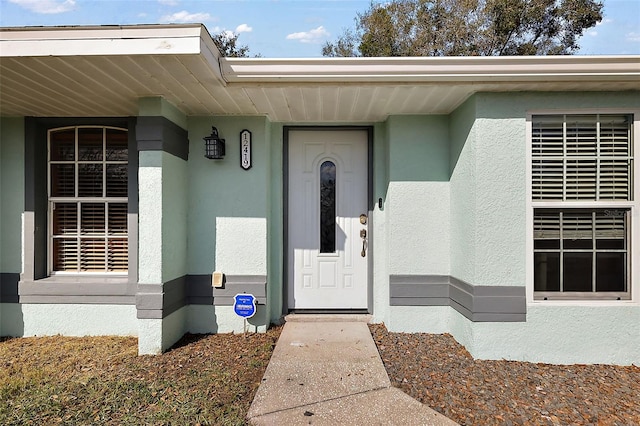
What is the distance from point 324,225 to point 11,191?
11.8 ft

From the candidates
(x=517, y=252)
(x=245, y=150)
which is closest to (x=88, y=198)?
(x=245, y=150)

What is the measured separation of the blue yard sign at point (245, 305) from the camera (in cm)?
378

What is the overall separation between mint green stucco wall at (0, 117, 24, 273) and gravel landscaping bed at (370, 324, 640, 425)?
4211 mm

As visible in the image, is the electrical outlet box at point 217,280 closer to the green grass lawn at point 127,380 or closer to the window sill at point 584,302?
the green grass lawn at point 127,380

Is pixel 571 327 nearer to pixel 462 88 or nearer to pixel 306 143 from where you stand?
pixel 462 88

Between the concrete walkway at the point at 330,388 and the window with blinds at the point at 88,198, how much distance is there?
232 centimetres

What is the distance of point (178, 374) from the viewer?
9.76ft

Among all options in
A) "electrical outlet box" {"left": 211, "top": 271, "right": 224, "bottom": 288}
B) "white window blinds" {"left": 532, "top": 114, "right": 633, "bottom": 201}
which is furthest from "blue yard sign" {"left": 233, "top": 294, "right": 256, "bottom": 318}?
"white window blinds" {"left": 532, "top": 114, "right": 633, "bottom": 201}

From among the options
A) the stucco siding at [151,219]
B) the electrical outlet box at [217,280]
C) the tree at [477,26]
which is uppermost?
the tree at [477,26]

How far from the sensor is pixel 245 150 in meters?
3.91

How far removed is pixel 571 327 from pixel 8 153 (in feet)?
20.3

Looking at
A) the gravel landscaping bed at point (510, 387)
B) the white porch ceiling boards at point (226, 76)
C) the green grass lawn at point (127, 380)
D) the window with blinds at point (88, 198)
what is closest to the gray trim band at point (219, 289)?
the green grass lawn at point (127, 380)

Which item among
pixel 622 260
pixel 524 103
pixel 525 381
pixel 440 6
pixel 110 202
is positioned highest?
pixel 440 6

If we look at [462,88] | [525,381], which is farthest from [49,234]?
[525,381]
